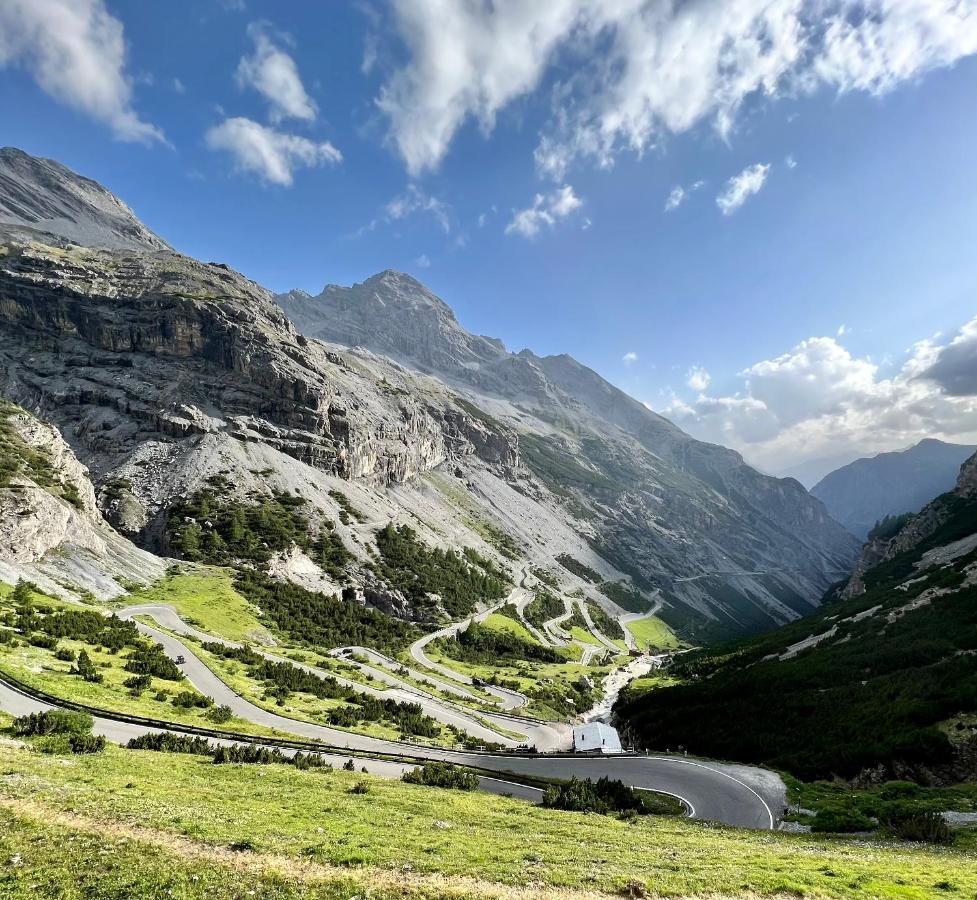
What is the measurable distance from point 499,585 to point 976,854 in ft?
465

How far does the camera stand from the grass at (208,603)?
65938mm

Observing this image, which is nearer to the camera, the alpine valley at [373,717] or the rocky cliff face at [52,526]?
the alpine valley at [373,717]

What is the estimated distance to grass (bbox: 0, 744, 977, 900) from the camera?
12.0 m

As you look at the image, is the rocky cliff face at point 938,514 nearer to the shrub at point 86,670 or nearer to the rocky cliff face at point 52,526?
the shrub at point 86,670

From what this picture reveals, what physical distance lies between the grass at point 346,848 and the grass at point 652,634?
6131 inches

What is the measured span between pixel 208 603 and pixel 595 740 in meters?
59.6

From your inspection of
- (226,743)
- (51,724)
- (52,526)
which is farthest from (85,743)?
(52,526)

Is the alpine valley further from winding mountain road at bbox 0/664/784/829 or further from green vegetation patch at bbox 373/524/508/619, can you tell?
green vegetation patch at bbox 373/524/508/619

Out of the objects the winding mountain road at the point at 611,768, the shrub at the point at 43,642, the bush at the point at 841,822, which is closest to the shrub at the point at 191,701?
the winding mountain road at the point at 611,768

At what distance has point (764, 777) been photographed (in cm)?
A: 3416

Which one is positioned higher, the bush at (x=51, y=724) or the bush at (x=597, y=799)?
the bush at (x=51, y=724)

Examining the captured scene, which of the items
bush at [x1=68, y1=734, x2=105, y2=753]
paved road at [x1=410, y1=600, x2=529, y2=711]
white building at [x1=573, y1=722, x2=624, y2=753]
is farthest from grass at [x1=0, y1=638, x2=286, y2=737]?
paved road at [x1=410, y1=600, x2=529, y2=711]

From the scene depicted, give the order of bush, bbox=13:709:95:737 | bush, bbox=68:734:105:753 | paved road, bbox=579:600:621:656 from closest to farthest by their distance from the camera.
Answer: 1. bush, bbox=68:734:105:753
2. bush, bbox=13:709:95:737
3. paved road, bbox=579:600:621:656

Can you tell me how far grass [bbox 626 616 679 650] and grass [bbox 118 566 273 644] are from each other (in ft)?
424
